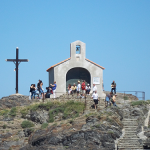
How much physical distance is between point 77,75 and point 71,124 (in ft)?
33.9

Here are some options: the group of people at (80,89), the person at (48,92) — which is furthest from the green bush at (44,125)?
the group of people at (80,89)

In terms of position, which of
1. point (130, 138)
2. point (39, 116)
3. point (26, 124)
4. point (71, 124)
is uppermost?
point (39, 116)

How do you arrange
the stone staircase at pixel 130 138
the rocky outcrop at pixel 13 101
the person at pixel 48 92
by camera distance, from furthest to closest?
the rocky outcrop at pixel 13 101 → the person at pixel 48 92 → the stone staircase at pixel 130 138

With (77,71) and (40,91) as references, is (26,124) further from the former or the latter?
(77,71)

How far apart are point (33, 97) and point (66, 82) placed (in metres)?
4.00

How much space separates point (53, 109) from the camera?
1683 inches

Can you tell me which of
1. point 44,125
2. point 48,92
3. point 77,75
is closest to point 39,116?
point 44,125

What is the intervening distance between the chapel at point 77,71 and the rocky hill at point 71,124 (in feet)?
7.21

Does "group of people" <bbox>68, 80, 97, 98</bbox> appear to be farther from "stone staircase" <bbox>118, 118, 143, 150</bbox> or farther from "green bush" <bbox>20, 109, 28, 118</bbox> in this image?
"stone staircase" <bbox>118, 118, 143, 150</bbox>

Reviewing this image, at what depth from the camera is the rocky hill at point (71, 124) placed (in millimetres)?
35781

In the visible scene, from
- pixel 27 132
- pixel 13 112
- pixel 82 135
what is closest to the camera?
pixel 82 135

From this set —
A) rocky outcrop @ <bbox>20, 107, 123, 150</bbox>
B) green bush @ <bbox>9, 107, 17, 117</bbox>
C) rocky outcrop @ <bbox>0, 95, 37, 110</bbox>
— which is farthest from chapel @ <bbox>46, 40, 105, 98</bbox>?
rocky outcrop @ <bbox>20, 107, 123, 150</bbox>

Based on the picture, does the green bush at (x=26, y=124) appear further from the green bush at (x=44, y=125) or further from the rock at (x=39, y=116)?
the green bush at (x=44, y=125)

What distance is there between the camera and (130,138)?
37.0 metres
